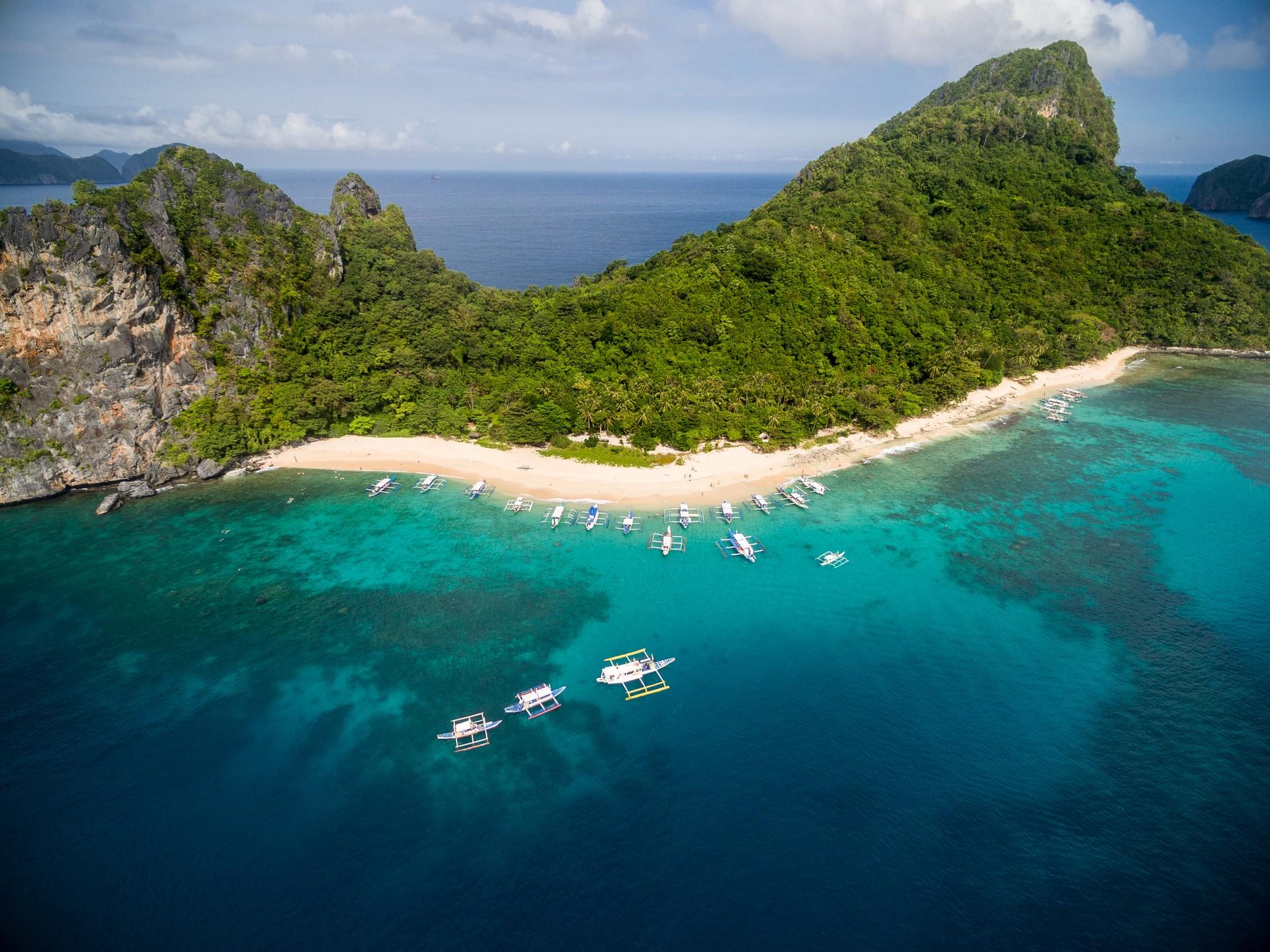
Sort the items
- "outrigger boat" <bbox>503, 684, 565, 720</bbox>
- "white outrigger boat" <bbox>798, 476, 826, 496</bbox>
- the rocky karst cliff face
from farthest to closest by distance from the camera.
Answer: "white outrigger boat" <bbox>798, 476, 826, 496</bbox> < the rocky karst cliff face < "outrigger boat" <bbox>503, 684, 565, 720</bbox>

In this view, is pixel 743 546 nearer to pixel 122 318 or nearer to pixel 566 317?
pixel 566 317

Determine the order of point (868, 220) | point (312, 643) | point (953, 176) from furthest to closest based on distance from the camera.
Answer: point (953, 176), point (868, 220), point (312, 643)

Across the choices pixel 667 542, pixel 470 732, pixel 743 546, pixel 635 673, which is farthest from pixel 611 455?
pixel 470 732

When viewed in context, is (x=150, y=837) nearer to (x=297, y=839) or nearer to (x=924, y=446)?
(x=297, y=839)

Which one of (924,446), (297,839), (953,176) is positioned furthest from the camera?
(953,176)

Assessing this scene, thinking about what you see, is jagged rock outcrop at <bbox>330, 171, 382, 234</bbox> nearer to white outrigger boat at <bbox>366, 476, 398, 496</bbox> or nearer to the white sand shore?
the white sand shore

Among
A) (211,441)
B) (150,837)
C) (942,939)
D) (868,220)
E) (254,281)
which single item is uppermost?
(868,220)

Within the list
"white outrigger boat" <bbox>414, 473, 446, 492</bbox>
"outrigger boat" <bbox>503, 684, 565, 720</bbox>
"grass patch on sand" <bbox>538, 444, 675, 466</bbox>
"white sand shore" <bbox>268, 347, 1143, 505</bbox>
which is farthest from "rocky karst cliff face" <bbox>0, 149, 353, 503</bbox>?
"outrigger boat" <bbox>503, 684, 565, 720</bbox>

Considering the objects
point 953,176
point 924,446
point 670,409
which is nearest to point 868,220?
point 953,176
